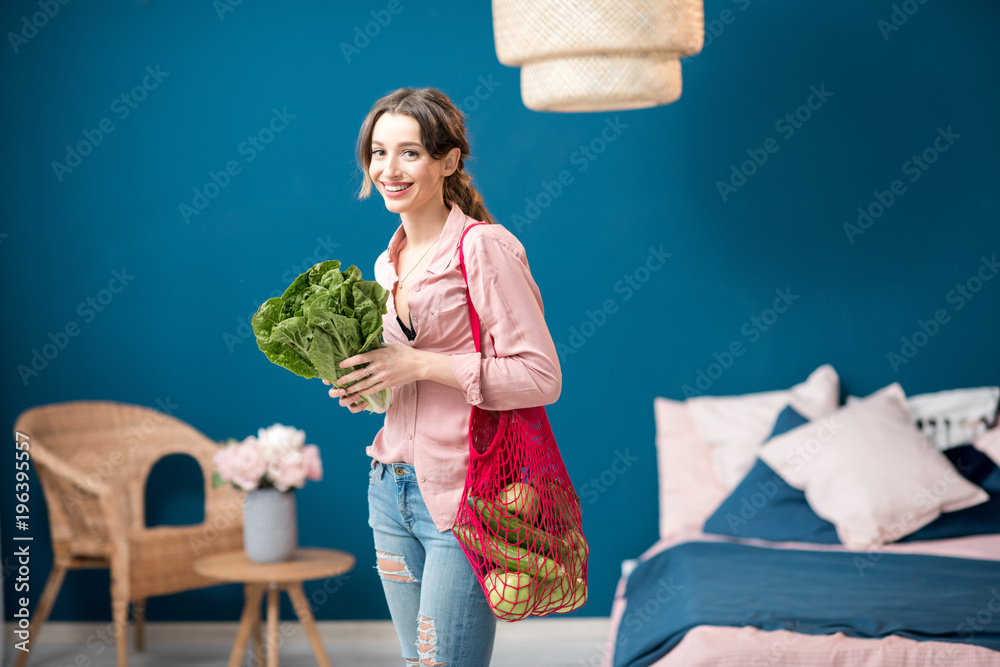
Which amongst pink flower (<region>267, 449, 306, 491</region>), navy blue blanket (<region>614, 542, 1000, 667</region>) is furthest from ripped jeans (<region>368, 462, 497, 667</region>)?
pink flower (<region>267, 449, 306, 491</region>)

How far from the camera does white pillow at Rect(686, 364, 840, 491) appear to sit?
354 centimetres

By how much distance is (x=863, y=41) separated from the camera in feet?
12.0

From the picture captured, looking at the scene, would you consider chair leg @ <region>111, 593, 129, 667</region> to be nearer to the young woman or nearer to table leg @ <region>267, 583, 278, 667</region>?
table leg @ <region>267, 583, 278, 667</region>

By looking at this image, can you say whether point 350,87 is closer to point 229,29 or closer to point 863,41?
point 229,29

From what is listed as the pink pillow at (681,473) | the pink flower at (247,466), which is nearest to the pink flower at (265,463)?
the pink flower at (247,466)

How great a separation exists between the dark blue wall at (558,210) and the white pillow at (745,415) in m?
0.12

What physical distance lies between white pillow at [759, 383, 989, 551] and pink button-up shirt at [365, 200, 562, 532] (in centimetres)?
199

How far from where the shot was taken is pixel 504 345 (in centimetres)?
148

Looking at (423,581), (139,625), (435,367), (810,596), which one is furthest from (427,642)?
(139,625)

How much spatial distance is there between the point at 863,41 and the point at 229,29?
2367mm

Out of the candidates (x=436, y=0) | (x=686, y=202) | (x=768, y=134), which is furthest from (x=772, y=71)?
(x=436, y=0)

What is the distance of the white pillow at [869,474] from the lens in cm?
316

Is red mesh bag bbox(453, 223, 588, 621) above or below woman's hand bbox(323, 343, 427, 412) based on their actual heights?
below

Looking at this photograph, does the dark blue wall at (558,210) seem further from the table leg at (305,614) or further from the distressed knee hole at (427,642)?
the distressed knee hole at (427,642)
